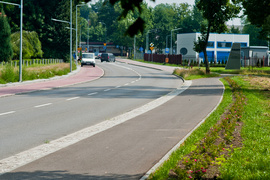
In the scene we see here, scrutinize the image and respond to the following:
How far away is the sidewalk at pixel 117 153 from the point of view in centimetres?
663

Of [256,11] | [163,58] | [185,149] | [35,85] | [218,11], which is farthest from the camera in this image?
[163,58]

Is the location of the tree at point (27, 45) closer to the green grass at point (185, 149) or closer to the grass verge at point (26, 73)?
the grass verge at point (26, 73)

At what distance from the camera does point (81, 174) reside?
6.55 m

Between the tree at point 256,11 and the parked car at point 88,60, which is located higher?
the tree at point 256,11

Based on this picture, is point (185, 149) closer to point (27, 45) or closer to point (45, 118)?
point (45, 118)

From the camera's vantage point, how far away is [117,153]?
26.8 ft

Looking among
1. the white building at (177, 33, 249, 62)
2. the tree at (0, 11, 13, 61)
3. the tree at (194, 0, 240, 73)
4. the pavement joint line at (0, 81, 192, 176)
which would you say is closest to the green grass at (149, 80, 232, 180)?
the pavement joint line at (0, 81, 192, 176)

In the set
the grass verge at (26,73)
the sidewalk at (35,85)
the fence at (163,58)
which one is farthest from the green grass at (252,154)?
the fence at (163,58)

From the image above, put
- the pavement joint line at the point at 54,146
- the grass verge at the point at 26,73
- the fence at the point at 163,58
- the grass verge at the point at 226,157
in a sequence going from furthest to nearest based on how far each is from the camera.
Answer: the fence at the point at 163,58 < the grass verge at the point at 26,73 < the pavement joint line at the point at 54,146 < the grass verge at the point at 226,157

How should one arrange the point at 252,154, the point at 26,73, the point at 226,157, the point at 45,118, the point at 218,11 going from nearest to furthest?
the point at 226,157 < the point at 252,154 < the point at 45,118 < the point at 26,73 < the point at 218,11

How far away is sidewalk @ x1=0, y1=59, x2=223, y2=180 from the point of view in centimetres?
663

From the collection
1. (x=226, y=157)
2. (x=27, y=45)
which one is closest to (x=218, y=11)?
(x=27, y=45)

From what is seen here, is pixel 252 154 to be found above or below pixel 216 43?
below

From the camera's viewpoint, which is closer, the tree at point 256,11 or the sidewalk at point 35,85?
the sidewalk at point 35,85
